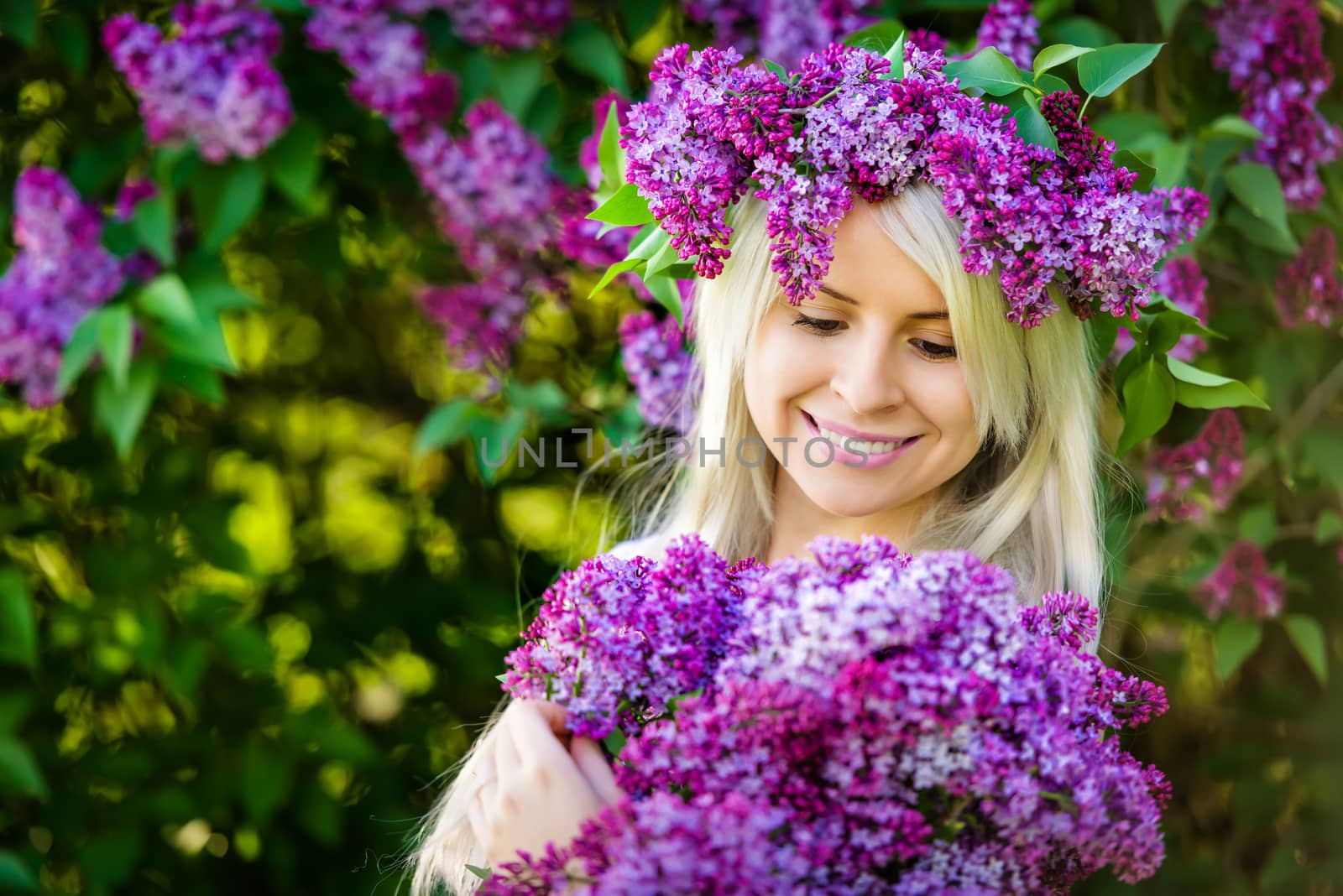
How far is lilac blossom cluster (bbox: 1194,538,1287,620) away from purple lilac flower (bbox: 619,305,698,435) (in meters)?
0.85

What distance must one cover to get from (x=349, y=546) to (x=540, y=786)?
173 cm

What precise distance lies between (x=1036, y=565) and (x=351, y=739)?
1.30 metres

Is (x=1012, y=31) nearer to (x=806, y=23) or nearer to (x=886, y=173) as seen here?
(x=806, y=23)

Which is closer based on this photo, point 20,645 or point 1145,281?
point 1145,281

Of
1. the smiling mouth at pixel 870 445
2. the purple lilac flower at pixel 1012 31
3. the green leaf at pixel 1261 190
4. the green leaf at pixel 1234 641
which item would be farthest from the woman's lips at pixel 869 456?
the green leaf at pixel 1234 641

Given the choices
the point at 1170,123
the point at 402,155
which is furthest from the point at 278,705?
the point at 1170,123

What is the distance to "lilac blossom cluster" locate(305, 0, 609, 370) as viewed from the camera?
5.56ft

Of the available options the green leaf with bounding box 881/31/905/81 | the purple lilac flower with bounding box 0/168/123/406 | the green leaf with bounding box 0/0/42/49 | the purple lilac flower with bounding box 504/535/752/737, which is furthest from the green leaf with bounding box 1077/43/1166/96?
the green leaf with bounding box 0/0/42/49

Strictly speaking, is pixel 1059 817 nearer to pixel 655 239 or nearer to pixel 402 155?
pixel 655 239

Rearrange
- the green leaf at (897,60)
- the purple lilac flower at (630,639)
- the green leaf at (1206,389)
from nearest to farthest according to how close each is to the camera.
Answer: the purple lilac flower at (630,639)
the green leaf at (897,60)
the green leaf at (1206,389)

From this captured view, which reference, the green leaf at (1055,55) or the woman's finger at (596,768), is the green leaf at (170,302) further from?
the green leaf at (1055,55)

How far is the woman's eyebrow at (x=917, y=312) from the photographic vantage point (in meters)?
1.12

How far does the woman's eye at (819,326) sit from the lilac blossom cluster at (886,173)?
9 cm

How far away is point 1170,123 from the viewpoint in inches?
77.0
